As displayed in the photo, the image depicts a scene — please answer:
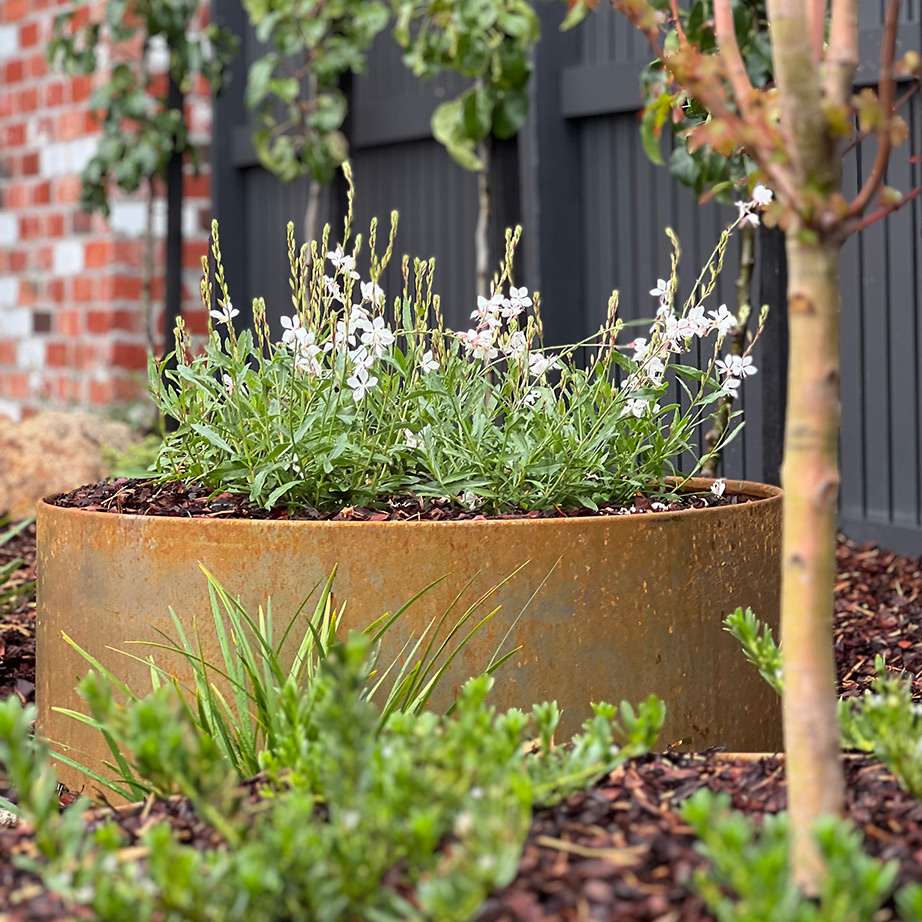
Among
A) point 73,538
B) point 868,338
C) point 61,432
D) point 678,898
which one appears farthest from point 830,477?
point 61,432

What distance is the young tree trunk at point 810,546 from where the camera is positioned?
1293mm

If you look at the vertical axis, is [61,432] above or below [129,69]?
below

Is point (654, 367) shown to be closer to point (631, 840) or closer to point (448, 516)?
point (448, 516)

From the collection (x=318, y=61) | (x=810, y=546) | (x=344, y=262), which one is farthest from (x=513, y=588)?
(x=318, y=61)

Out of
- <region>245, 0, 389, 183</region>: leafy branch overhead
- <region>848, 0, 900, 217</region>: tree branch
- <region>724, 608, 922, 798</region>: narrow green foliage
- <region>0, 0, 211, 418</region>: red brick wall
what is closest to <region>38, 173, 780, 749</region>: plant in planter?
<region>724, 608, 922, 798</region>: narrow green foliage

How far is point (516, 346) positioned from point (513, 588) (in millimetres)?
589

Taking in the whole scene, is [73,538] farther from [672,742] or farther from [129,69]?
[129,69]

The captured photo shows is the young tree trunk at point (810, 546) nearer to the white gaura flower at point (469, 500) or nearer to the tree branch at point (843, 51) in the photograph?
the tree branch at point (843, 51)

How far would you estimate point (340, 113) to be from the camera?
18.5ft

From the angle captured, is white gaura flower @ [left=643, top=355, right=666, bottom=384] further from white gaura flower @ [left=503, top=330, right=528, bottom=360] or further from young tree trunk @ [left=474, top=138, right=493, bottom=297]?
young tree trunk @ [left=474, top=138, right=493, bottom=297]

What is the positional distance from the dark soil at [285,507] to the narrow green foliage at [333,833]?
2.88 ft

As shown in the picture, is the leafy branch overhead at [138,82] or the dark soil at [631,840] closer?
the dark soil at [631,840]

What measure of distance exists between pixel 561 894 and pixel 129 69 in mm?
5515

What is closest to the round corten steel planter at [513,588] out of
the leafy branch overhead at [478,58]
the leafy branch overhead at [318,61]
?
the leafy branch overhead at [478,58]
